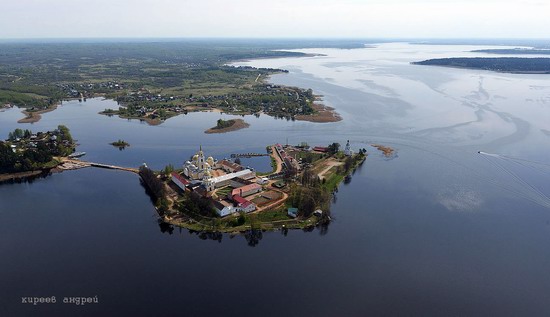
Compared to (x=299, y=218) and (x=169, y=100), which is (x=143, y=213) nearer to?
(x=299, y=218)

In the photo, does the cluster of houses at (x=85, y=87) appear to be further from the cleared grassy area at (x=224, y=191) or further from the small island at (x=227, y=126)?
the cleared grassy area at (x=224, y=191)

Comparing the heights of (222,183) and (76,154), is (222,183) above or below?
below

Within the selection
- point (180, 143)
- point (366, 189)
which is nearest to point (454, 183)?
point (366, 189)

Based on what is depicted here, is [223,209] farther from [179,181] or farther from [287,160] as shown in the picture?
[287,160]

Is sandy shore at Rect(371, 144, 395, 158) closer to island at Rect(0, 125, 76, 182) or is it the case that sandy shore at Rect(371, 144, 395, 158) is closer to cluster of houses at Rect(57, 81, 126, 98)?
island at Rect(0, 125, 76, 182)

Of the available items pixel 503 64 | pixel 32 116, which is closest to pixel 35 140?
pixel 32 116

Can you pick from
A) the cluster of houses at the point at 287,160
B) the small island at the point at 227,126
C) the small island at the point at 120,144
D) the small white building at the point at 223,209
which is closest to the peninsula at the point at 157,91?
the small island at the point at 227,126
